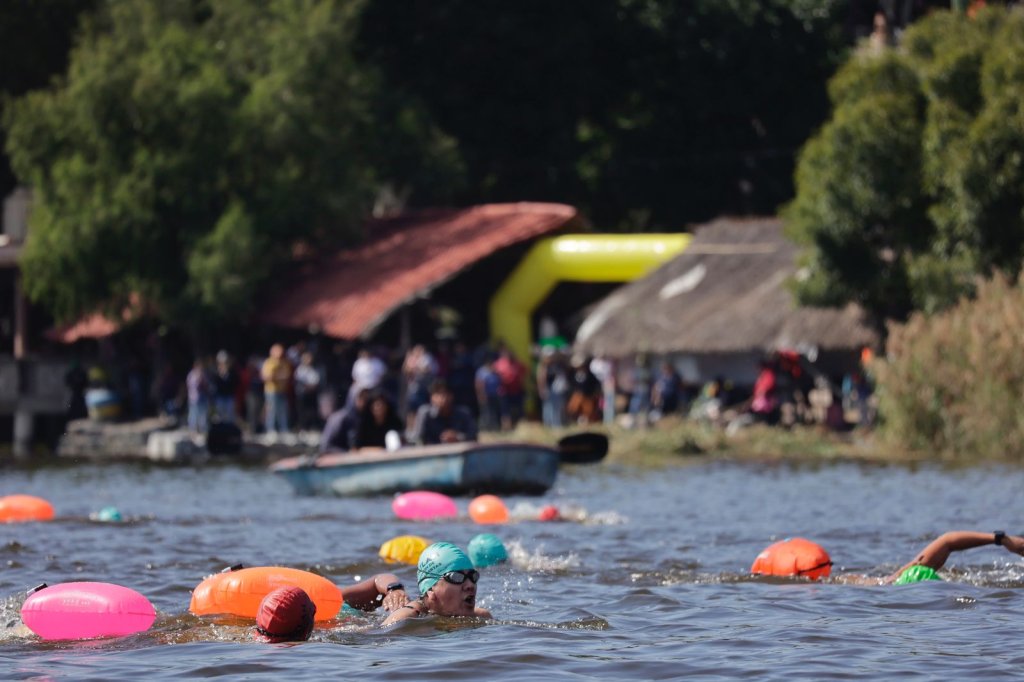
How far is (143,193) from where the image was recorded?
3897 cm

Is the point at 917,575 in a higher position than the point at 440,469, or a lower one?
lower

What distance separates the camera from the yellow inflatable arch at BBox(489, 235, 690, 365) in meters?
38.0

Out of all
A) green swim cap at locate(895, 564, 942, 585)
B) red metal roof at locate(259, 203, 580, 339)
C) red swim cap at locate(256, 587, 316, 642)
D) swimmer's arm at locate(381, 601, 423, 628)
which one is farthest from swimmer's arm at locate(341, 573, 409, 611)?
red metal roof at locate(259, 203, 580, 339)

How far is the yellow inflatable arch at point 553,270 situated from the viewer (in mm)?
38031

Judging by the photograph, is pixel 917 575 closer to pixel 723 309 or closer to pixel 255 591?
pixel 255 591

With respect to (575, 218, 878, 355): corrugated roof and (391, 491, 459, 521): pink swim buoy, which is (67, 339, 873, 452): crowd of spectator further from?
(391, 491, 459, 521): pink swim buoy

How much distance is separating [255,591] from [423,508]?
782 centimetres

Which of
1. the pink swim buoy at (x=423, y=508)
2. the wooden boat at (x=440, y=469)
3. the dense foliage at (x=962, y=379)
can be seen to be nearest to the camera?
the pink swim buoy at (x=423, y=508)

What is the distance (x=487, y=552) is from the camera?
15578mm

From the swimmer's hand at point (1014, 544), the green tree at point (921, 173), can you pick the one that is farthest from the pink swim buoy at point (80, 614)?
the green tree at point (921, 173)

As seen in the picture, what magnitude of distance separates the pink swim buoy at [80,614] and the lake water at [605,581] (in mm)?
123

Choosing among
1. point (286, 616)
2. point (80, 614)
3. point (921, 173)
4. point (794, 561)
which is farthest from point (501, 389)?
point (286, 616)

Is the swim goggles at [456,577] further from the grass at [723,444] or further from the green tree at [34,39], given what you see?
the green tree at [34,39]

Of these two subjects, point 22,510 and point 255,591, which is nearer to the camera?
point 255,591
